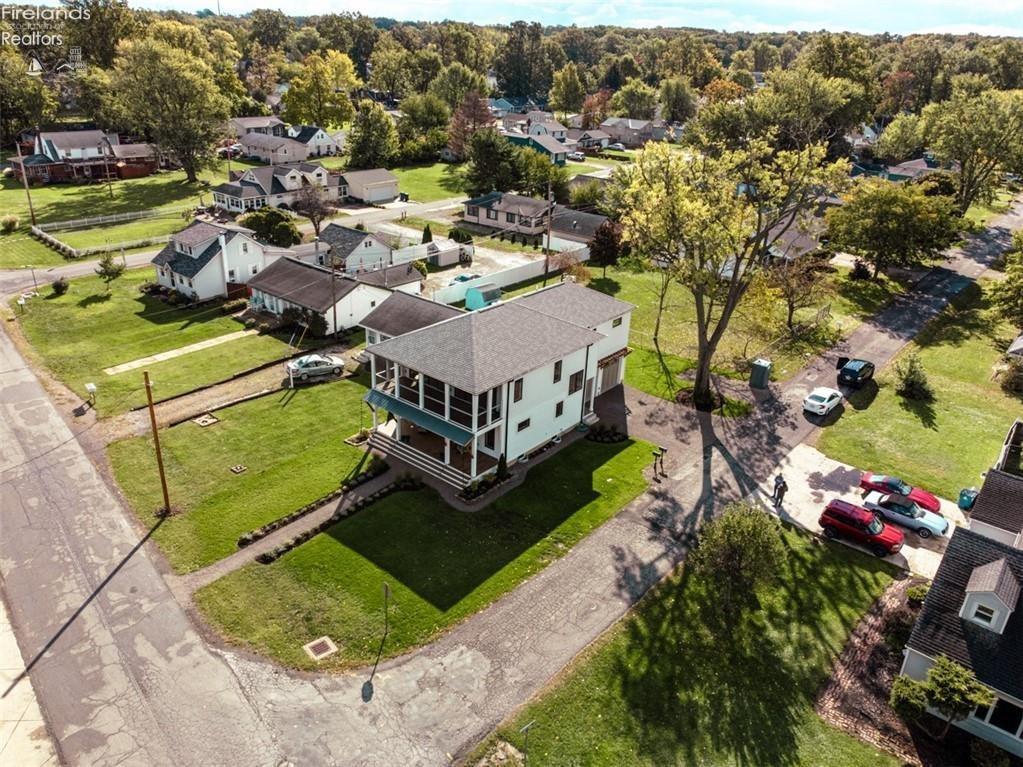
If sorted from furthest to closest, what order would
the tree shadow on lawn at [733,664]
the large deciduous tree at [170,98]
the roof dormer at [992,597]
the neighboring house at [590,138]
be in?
the neighboring house at [590,138]
the large deciduous tree at [170,98]
the roof dormer at [992,597]
the tree shadow on lawn at [733,664]

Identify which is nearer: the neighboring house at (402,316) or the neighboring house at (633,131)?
the neighboring house at (402,316)

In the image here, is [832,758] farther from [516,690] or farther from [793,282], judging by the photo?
[793,282]

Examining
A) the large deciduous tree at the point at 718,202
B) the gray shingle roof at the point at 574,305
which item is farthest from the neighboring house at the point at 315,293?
the large deciduous tree at the point at 718,202

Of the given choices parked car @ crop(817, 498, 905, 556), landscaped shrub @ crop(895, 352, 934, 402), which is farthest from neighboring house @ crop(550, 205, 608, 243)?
parked car @ crop(817, 498, 905, 556)

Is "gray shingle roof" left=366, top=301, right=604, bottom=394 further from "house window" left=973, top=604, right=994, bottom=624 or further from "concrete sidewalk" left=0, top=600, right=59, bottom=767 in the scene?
"house window" left=973, top=604, right=994, bottom=624

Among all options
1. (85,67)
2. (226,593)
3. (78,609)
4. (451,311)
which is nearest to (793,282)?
(451,311)

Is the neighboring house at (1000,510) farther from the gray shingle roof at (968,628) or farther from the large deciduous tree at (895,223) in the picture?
the large deciduous tree at (895,223)
